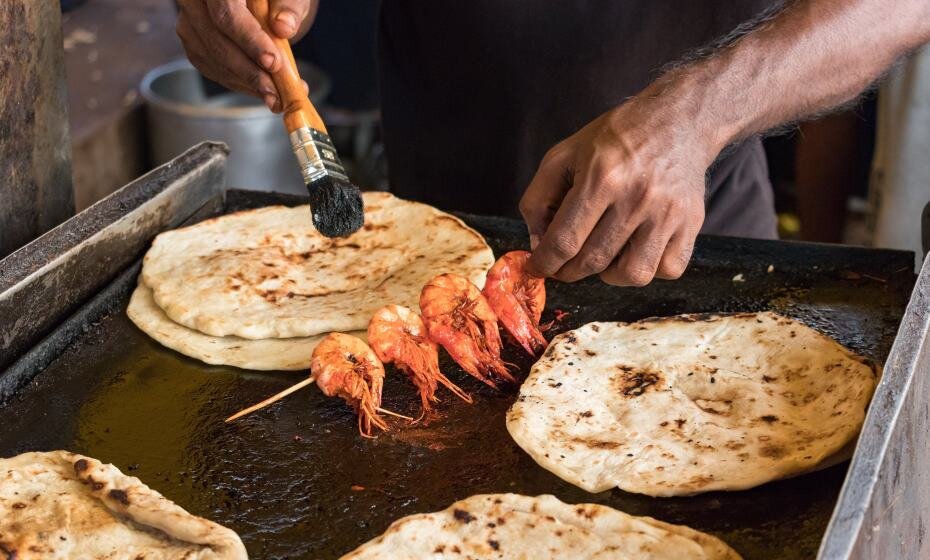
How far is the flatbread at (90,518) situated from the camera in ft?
6.65

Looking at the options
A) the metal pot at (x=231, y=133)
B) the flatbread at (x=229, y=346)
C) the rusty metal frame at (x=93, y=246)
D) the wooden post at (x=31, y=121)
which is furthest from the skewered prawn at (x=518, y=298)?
the metal pot at (x=231, y=133)

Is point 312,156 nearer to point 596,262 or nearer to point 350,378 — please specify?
point 350,378

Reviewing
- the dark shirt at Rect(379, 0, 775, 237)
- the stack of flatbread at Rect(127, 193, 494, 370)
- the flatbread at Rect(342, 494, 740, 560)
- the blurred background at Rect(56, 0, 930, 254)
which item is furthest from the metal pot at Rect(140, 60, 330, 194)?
the flatbread at Rect(342, 494, 740, 560)

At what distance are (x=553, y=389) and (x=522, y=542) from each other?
55 cm

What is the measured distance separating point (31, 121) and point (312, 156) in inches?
38.1

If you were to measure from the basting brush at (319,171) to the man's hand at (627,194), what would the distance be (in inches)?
18.5

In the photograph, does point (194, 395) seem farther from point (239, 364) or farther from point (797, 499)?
point (797, 499)

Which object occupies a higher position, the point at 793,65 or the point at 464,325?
the point at 793,65

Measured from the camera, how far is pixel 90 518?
2.13 m

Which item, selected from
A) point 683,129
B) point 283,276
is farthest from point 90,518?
point 683,129

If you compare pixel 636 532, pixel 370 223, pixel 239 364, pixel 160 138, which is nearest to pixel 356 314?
pixel 239 364

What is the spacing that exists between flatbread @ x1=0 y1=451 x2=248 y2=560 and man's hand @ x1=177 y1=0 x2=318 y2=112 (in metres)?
1.15

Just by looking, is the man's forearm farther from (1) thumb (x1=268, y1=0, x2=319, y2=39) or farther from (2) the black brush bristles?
(1) thumb (x1=268, y1=0, x2=319, y2=39)

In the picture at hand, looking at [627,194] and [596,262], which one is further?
[596,262]
